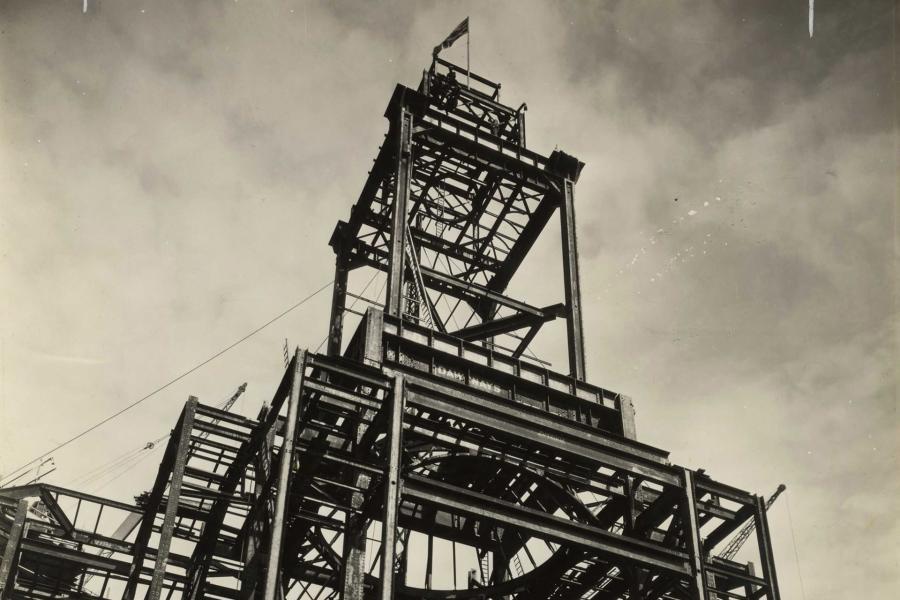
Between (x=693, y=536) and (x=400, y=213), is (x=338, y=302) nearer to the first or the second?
(x=400, y=213)

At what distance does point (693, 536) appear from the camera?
53.0 ft

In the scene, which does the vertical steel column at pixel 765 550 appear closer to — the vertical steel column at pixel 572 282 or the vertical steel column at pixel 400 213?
the vertical steel column at pixel 572 282

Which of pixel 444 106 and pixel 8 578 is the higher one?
pixel 444 106

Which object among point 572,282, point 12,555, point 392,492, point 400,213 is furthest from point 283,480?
point 12,555

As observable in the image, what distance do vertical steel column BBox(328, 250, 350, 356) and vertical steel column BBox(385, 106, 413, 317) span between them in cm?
410

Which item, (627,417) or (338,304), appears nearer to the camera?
(627,417)

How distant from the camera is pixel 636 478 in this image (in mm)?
17344

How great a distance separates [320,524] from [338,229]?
416 inches

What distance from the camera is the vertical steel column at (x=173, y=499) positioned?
1583 centimetres

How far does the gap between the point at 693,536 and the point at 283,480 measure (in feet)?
23.4

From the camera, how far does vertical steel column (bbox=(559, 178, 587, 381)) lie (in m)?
20.0

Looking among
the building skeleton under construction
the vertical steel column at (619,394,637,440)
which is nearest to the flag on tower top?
the building skeleton under construction

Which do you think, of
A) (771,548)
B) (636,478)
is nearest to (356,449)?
(636,478)

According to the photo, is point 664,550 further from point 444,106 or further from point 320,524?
point 444,106
